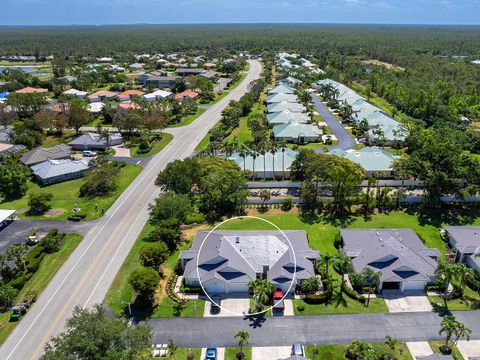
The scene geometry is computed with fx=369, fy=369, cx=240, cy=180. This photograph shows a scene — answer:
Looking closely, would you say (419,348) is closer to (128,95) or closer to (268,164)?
(268,164)

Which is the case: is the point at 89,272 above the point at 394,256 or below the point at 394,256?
below

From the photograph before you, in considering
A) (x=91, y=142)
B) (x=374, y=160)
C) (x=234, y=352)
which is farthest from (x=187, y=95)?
(x=234, y=352)

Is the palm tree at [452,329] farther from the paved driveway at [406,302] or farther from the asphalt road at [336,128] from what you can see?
the asphalt road at [336,128]

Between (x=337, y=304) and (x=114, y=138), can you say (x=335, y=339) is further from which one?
(x=114, y=138)

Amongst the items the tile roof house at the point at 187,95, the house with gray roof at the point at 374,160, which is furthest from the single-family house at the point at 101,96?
the house with gray roof at the point at 374,160

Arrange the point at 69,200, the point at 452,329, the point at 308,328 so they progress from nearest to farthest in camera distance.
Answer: the point at 452,329 < the point at 308,328 < the point at 69,200

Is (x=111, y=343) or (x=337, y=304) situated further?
(x=337, y=304)

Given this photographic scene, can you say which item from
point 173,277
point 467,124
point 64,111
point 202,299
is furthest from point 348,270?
point 64,111
